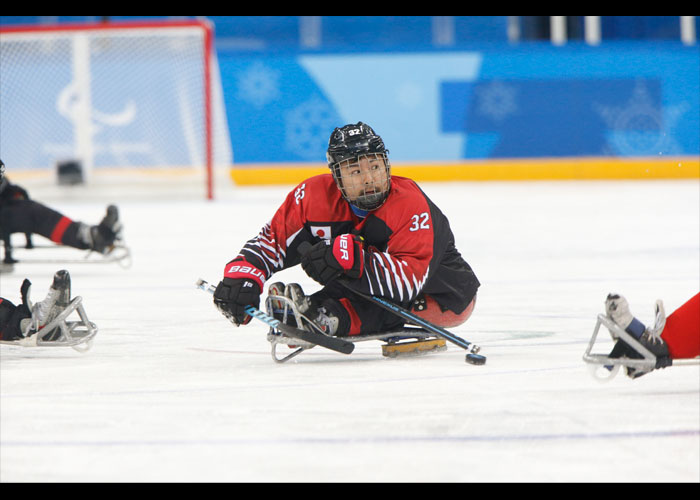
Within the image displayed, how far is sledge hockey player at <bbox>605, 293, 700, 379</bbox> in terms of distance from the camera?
7.91 feet

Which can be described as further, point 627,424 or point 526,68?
point 526,68

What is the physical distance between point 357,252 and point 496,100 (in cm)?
850

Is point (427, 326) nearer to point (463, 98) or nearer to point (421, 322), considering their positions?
point (421, 322)

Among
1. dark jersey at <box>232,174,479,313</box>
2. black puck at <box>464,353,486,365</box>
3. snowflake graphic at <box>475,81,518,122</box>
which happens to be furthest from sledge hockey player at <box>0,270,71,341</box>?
snowflake graphic at <box>475,81,518,122</box>

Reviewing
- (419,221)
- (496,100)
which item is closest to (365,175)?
(419,221)

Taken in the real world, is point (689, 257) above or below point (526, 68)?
below

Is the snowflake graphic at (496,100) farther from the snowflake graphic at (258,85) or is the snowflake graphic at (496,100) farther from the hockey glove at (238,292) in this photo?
the hockey glove at (238,292)

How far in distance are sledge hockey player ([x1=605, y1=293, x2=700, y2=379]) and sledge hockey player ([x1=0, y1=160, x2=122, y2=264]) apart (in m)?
3.36

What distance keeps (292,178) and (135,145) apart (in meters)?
1.85

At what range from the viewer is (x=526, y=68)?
11.2 m

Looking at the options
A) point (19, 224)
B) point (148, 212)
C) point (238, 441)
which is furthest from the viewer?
point (148, 212)

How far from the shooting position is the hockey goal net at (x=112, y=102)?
1007 cm

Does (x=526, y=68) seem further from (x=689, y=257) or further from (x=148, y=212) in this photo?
(x=689, y=257)
